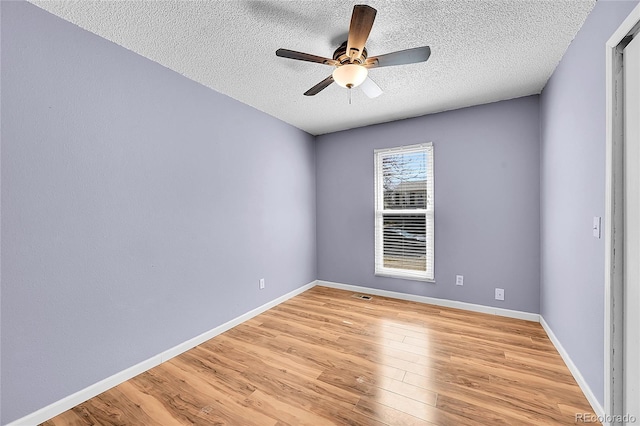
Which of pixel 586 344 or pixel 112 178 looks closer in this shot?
pixel 586 344

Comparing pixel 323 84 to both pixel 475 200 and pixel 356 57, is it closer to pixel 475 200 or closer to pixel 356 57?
pixel 356 57

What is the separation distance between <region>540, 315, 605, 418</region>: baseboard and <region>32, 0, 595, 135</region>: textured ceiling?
2.36 metres

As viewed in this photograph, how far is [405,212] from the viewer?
3646mm

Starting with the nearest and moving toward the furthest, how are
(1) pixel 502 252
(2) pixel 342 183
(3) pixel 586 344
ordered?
(3) pixel 586 344
(1) pixel 502 252
(2) pixel 342 183

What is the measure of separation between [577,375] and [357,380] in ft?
5.01

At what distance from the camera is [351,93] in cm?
280

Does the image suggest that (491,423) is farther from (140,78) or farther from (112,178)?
(140,78)

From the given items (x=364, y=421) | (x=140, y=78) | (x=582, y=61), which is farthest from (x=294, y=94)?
(x=364, y=421)

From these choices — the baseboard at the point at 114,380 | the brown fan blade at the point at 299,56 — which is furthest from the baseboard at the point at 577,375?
the baseboard at the point at 114,380

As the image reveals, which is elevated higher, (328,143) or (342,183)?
(328,143)

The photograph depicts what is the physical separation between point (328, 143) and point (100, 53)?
2.90m

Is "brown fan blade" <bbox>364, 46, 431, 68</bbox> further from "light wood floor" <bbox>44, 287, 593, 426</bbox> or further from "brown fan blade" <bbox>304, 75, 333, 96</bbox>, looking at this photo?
"light wood floor" <bbox>44, 287, 593, 426</bbox>

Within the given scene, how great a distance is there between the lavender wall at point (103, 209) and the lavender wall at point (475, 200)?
5.93 ft

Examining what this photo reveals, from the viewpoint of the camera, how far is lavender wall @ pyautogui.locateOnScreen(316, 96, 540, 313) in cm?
292
